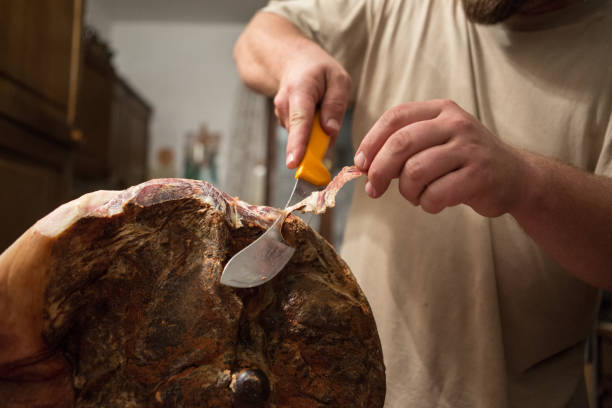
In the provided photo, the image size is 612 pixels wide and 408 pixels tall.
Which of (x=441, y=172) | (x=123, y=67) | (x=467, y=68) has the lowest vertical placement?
(x=441, y=172)

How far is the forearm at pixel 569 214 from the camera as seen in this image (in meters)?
0.68

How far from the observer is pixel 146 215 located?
1.93ft

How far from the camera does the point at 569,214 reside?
2.34 ft

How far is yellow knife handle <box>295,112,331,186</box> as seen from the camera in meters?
0.66

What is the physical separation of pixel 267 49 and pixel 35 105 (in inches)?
54.7

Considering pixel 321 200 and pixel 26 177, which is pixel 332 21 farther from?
pixel 26 177

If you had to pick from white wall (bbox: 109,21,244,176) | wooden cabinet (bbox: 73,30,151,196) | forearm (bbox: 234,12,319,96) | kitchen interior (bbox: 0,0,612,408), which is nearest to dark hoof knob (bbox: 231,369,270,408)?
forearm (bbox: 234,12,319,96)

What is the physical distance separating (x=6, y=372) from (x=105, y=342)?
11 cm

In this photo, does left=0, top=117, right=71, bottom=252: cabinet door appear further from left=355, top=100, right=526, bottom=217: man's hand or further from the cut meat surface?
left=355, top=100, right=526, bottom=217: man's hand

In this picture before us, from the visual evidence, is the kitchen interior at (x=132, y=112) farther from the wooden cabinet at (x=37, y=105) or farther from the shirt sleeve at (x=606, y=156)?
the shirt sleeve at (x=606, y=156)

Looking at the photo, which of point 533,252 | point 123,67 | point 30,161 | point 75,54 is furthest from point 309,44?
point 123,67

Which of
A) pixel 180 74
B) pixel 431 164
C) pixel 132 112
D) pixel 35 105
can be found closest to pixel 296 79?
pixel 431 164

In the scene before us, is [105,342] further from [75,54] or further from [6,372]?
[75,54]

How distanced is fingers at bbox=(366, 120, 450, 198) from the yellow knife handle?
78 millimetres
